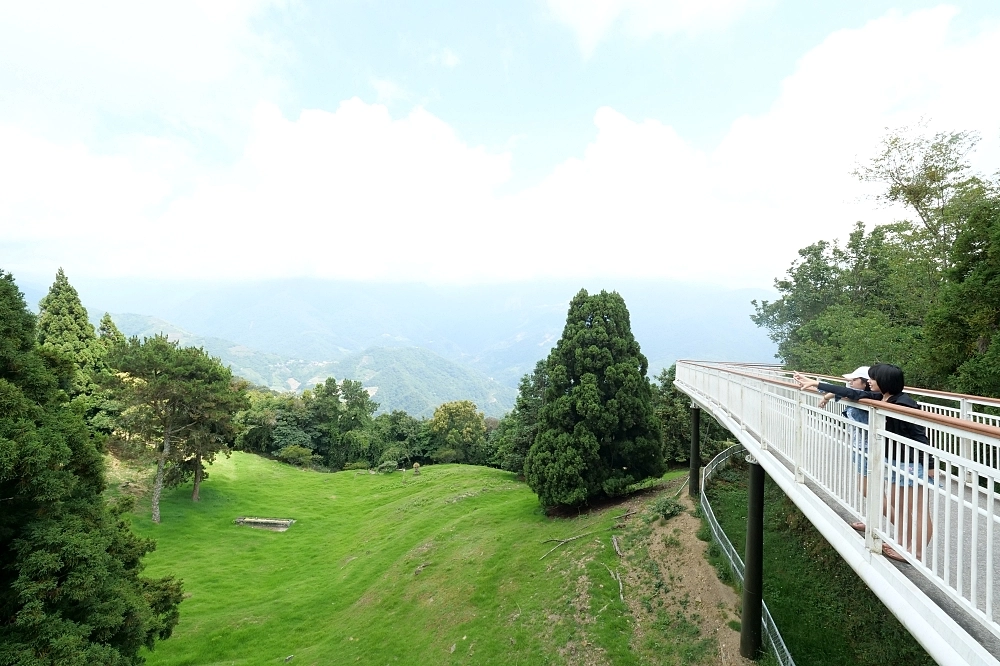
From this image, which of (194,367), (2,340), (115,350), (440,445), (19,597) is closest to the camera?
(19,597)

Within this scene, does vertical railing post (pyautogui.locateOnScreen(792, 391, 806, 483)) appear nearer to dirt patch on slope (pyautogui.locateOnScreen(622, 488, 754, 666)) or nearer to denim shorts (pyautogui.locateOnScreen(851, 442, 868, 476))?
A: denim shorts (pyautogui.locateOnScreen(851, 442, 868, 476))

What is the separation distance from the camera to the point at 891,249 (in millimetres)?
17547

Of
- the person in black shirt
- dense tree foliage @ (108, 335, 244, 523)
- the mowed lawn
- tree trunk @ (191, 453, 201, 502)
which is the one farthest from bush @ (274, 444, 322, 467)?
the person in black shirt

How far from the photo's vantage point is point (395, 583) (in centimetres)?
1532

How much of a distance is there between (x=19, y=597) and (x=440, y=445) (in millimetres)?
38935

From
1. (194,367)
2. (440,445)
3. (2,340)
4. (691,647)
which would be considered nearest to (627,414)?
(691,647)

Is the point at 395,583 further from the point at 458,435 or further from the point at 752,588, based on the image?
the point at 458,435

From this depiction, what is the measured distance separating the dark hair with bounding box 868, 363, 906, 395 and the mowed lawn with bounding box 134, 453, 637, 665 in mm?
8170

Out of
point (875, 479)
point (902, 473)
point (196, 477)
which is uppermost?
point (902, 473)

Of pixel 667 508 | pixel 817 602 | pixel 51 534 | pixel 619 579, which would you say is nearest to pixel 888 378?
pixel 817 602

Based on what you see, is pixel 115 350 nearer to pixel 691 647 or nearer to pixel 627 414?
pixel 627 414

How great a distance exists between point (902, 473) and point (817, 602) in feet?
27.6

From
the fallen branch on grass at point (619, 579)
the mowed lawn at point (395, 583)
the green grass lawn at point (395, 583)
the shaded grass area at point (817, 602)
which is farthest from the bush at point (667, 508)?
the fallen branch on grass at point (619, 579)

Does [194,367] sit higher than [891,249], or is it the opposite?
[891,249]
